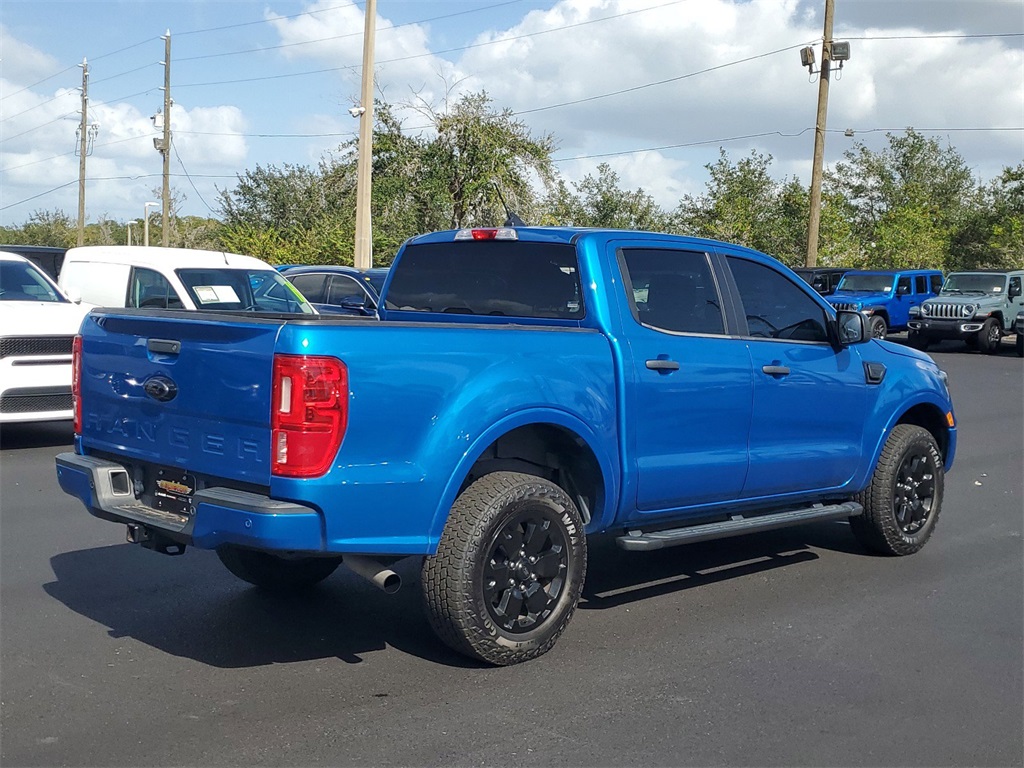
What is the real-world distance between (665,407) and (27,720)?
119 inches

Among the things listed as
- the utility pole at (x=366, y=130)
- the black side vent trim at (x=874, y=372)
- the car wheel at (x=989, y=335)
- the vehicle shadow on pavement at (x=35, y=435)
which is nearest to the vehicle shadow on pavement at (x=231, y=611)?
the black side vent trim at (x=874, y=372)

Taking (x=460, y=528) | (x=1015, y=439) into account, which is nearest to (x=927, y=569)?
(x=460, y=528)

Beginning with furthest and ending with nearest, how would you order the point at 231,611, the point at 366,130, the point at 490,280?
the point at 366,130
the point at 490,280
the point at 231,611

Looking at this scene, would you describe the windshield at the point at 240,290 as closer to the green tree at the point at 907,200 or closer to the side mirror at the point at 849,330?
the side mirror at the point at 849,330

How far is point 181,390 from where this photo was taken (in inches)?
186

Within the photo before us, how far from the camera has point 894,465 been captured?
22.9ft

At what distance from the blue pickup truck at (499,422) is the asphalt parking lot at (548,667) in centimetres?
34

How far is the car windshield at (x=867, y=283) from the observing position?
30.2m

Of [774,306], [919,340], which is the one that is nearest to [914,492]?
[774,306]

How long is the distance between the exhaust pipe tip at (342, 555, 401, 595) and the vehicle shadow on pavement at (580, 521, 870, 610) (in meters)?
1.61

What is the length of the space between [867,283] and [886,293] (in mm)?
736

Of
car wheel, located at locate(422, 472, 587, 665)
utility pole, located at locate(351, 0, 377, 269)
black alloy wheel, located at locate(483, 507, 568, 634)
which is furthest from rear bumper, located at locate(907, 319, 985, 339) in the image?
black alloy wheel, located at locate(483, 507, 568, 634)

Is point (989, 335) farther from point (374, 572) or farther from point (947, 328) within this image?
point (374, 572)

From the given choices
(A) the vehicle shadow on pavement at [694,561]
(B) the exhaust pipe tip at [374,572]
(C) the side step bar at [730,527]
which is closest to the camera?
(B) the exhaust pipe tip at [374,572]
